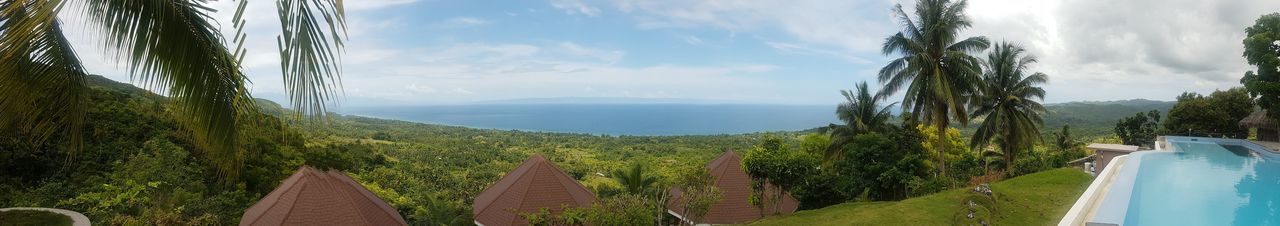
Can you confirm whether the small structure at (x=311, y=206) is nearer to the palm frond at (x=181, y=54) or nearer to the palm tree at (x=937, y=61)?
the palm frond at (x=181, y=54)

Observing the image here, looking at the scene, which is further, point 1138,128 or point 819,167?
point 1138,128

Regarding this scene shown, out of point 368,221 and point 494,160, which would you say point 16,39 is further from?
point 494,160

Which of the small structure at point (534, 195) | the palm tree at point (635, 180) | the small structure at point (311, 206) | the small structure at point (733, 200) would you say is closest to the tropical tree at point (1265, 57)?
the small structure at point (733, 200)

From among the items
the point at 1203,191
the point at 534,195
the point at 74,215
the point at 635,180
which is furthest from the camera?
the point at 534,195

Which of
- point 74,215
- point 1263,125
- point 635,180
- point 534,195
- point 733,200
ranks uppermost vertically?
point 1263,125

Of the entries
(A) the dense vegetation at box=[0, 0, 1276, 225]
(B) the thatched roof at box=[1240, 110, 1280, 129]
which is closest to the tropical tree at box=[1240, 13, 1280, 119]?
(A) the dense vegetation at box=[0, 0, 1276, 225]

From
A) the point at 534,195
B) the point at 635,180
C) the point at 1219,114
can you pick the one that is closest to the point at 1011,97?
the point at 635,180

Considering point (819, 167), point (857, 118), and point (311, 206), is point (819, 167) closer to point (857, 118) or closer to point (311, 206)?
point (857, 118)
